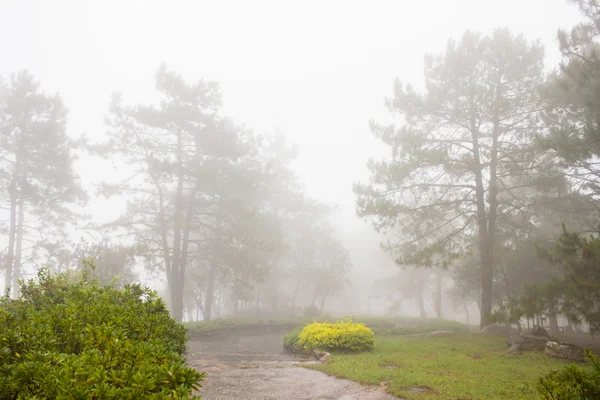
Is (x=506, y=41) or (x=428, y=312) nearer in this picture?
(x=506, y=41)

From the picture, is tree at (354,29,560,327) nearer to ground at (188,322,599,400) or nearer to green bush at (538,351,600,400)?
ground at (188,322,599,400)

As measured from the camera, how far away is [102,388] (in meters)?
2.71

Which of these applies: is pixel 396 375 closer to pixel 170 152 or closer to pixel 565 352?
pixel 565 352

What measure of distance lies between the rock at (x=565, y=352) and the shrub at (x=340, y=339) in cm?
618

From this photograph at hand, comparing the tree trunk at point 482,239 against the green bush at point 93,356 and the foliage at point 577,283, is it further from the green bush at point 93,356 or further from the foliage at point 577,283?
the green bush at point 93,356

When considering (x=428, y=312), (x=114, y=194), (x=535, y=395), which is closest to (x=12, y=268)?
(x=114, y=194)

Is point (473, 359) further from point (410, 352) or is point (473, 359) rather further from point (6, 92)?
point (6, 92)

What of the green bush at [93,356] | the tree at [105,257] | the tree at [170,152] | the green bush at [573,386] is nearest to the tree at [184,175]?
the tree at [170,152]

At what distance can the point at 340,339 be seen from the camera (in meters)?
14.1

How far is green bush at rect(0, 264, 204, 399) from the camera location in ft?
9.46

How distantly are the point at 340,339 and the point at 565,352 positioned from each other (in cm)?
760

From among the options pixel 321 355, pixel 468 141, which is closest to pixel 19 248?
pixel 321 355

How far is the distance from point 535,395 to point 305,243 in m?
35.6

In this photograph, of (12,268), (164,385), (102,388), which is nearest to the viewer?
(102,388)
